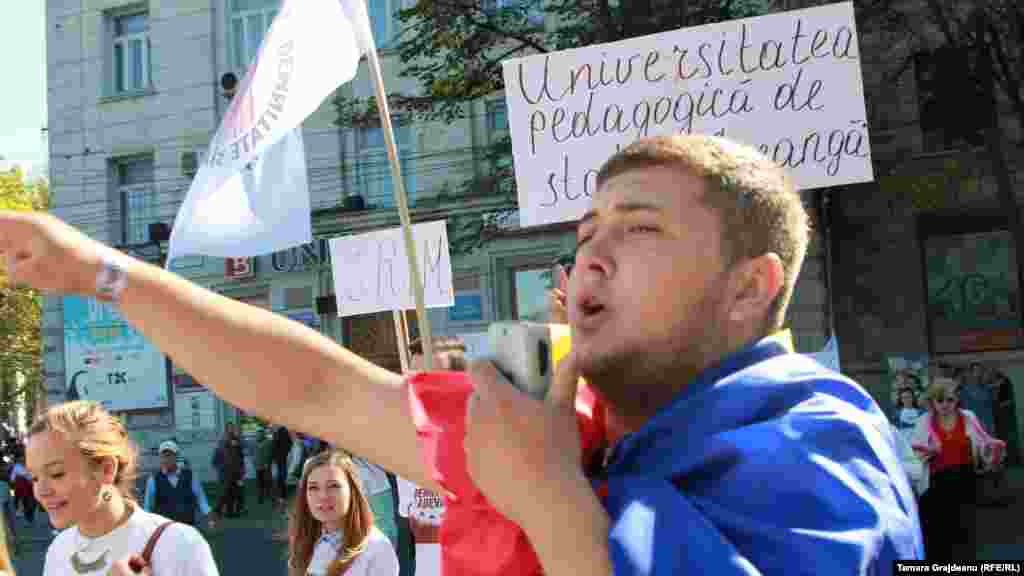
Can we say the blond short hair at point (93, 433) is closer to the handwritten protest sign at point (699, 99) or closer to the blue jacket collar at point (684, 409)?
the handwritten protest sign at point (699, 99)

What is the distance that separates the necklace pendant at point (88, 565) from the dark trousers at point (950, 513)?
17.3 ft

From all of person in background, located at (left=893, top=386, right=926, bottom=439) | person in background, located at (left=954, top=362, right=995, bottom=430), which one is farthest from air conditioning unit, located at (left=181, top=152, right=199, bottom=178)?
person in background, located at (left=893, top=386, right=926, bottom=439)

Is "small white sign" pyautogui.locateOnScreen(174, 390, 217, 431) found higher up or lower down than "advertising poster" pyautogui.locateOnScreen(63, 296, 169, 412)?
lower down

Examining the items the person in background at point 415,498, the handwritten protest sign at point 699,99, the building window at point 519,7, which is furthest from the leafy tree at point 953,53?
the person in background at point 415,498

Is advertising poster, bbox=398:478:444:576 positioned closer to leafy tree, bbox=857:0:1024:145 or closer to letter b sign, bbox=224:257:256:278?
leafy tree, bbox=857:0:1024:145

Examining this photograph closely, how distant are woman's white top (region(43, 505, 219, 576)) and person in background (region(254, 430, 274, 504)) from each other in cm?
1573

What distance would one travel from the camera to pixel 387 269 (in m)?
6.72

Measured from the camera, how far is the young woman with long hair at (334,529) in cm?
429

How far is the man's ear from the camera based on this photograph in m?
1.43

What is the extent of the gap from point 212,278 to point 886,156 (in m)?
12.6

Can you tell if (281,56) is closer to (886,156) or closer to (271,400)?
(271,400)

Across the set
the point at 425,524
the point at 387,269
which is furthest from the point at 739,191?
the point at 387,269

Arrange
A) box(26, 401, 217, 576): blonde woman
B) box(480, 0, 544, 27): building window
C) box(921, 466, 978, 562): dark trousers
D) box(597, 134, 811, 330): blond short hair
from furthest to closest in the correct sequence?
box(480, 0, 544, 27): building window → box(921, 466, 978, 562): dark trousers → box(26, 401, 217, 576): blonde woman → box(597, 134, 811, 330): blond short hair

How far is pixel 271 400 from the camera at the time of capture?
4.91ft
